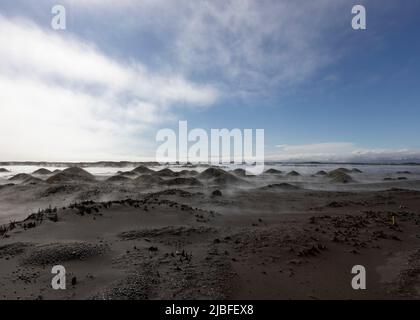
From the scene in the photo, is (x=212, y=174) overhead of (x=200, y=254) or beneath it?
overhead

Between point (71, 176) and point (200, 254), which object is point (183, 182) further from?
point (200, 254)

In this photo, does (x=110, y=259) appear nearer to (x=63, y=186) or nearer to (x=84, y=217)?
(x=84, y=217)

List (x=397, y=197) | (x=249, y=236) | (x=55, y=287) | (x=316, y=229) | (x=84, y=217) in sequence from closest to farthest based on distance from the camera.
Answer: (x=55, y=287), (x=249, y=236), (x=316, y=229), (x=84, y=217), (x=397, y=197)

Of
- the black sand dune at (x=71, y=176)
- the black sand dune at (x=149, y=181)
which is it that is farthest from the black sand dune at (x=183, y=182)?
the black sand dune at (x=71, y=176)

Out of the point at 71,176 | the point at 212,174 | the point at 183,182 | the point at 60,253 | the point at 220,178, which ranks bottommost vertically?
the point at 60,253

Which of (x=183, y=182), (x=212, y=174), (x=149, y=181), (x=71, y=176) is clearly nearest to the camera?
(x=183, y=182)

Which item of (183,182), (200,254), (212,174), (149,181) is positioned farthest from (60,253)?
(212,174)

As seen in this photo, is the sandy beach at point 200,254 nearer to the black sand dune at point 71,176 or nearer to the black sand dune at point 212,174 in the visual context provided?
the black sand dune at point 71,176

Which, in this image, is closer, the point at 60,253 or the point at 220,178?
the point at 60,253

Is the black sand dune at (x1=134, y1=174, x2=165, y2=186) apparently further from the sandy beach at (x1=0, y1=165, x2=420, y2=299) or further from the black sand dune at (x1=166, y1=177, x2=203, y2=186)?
the sandy beach at (x1=0, y1=165, x2=420, y2=299)

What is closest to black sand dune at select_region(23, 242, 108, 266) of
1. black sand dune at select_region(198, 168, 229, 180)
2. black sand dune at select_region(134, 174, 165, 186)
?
black sand dune at select_region(134, 174, 165, 186)

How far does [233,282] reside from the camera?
887 cm
